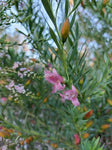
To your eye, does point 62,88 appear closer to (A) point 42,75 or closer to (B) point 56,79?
(B) point 56,79

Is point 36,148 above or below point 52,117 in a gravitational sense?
below

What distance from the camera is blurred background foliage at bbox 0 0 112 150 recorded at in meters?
0.52

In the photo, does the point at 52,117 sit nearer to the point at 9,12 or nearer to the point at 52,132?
the point at 52,132

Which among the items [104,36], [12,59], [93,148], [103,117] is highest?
[104,36]

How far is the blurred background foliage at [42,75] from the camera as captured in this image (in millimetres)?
516

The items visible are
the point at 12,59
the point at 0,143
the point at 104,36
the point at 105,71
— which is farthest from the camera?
the point at 104,36

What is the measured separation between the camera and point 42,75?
0.65 metres

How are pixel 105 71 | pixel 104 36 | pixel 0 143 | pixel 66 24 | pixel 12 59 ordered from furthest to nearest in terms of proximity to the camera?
pixel 104 36, pixel 12 59, pixel 105 71, pixel 0 143, pixel 66 24

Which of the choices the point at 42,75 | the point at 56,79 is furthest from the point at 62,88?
the point at 42,75

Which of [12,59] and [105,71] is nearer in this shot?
[105,71]

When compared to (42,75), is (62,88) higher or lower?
lower

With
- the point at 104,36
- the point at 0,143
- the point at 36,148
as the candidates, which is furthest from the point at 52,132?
the point at 104,36

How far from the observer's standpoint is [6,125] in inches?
24.1

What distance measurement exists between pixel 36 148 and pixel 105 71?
0.47 metres
